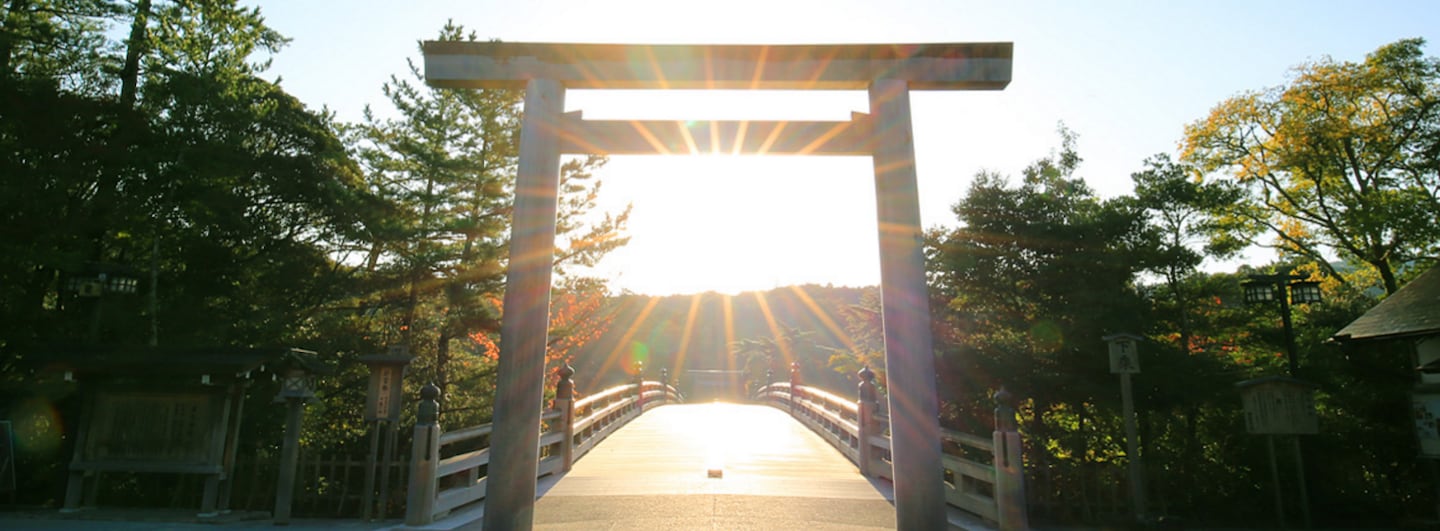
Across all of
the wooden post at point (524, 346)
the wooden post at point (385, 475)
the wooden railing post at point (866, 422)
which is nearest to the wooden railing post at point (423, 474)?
the wooden post at point (385, 475)

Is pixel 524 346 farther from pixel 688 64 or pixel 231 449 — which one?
pixel 231 449

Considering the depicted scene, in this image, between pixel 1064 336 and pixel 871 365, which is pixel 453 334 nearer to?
pixel 871 365

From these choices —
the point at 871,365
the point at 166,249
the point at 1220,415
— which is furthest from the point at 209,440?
the point at 1220,415

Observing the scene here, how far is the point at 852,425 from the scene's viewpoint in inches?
438

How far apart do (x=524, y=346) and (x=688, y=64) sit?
9.40ft

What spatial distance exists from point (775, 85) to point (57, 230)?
445 inches

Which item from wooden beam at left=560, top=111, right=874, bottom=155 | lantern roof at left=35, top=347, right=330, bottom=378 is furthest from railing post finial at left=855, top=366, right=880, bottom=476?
lantern roof at left=35, top=347, right=330, bottom=378

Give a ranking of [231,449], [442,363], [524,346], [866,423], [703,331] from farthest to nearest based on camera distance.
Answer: [703,331]
[442,363]
[866,423]
[231,449]
[524,346]

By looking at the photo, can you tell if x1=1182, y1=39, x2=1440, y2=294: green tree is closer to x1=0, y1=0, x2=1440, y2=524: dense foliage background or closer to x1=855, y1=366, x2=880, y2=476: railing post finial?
x1=0, y1=0, x2=1440, y2=524: dense foliage background

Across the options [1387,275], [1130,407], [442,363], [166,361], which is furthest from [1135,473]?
[1387,275]

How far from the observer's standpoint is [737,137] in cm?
586

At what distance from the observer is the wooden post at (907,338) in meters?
5.43

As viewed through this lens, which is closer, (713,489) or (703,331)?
(713,489)

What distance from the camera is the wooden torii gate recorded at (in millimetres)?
5465
